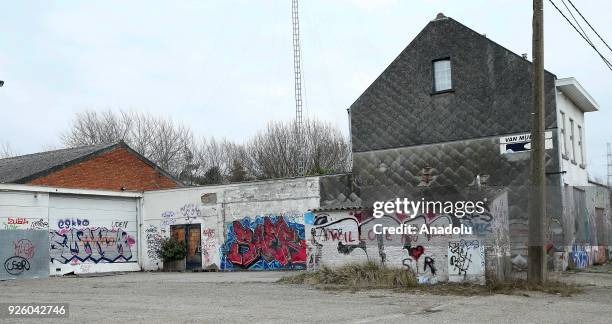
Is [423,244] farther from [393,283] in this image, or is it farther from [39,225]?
[39,225]

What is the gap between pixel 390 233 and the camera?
17.9 m

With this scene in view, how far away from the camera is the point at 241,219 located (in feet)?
87.1

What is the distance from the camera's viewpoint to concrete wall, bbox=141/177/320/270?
2533 cm

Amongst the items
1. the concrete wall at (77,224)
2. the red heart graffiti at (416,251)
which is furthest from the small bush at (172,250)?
the red heart graffiti at (416,251)

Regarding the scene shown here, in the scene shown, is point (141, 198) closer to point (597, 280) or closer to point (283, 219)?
point (283, 219)

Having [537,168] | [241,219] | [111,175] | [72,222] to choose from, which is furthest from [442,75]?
[72,222]

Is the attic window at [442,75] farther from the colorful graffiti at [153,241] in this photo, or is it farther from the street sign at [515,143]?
the colorful graffiti at [153,241]

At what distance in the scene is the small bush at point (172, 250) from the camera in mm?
27500

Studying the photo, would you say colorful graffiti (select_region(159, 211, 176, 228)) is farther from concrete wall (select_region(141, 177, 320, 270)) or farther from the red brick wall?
the red brick wall

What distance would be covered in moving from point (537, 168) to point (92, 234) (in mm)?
18734

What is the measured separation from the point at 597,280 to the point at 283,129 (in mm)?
33318

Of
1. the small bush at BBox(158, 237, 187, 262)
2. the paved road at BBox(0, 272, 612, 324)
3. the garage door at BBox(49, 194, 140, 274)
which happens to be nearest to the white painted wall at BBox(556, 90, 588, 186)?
the paved road at BBox(0, 272, 612, 324)

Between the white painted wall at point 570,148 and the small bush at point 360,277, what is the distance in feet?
24.9

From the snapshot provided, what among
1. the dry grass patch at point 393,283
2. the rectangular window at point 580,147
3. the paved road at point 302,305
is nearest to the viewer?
the paved road at point 302,305
